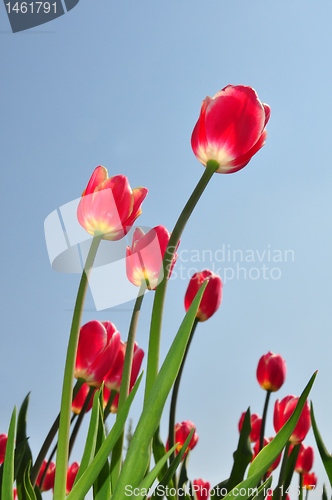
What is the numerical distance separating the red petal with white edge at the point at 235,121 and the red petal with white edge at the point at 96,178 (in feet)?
0.38

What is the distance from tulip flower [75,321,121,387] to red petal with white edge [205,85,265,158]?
311 mm

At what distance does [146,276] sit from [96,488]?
23 centimetres

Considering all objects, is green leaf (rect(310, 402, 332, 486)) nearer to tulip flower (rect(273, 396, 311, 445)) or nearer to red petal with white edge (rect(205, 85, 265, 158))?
red petal with white edge (rect(205, 85, 265, 158))

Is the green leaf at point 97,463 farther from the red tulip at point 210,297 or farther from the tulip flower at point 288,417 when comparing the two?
the tulip flower at point 288,417

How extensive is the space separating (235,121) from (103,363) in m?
0.36

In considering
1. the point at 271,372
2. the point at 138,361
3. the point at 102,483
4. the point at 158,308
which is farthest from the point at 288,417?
the point at 158,308

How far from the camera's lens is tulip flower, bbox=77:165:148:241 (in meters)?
0.39

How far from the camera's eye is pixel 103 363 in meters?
0.53

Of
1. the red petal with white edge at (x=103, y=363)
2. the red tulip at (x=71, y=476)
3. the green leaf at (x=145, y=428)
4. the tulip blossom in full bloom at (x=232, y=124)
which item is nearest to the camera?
the green leaf at (x=145, y=428)

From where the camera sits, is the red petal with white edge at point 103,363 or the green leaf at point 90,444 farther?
the red petal with white edge at point 103,363

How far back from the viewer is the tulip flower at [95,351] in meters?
0.51

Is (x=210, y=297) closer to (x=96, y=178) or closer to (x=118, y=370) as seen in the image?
(x=118, y=370)

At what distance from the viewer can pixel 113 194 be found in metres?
0.39

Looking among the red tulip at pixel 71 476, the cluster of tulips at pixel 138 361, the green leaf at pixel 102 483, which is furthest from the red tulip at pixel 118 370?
the red tulip at pixel 71 476
